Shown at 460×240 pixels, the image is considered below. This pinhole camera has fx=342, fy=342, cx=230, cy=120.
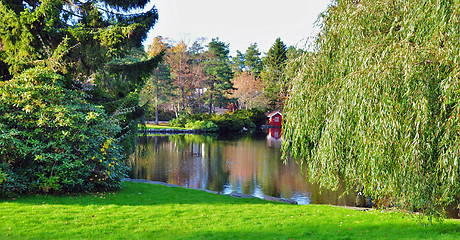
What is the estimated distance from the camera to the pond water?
48.2ft

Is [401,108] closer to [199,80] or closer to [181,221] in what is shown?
[181,221]

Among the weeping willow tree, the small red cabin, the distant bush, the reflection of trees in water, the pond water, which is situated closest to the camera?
the weeping willow tree

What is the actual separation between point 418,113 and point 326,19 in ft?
13.6

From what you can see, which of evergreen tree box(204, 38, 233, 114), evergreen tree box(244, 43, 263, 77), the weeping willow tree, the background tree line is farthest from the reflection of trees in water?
evergreen tree box(244, 43, 263, 77)

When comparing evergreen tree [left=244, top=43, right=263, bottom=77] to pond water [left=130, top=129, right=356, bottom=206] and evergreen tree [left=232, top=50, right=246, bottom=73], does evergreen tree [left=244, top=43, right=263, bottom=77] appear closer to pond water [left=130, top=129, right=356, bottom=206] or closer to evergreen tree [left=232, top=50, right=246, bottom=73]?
evergreen tree [left=232, top=50, right=246, bottom=73]

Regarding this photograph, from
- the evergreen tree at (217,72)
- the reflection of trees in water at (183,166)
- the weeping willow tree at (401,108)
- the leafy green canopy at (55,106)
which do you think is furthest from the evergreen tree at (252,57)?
the weeping willow tree at (401,108)

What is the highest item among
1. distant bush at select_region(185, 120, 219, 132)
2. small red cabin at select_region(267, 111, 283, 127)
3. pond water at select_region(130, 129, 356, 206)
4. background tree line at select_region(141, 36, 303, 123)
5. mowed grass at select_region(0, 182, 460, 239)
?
background tree line at select_region(141, 36, 303, 123)

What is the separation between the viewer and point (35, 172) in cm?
888

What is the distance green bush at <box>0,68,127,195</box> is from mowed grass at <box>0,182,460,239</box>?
1.76 ft

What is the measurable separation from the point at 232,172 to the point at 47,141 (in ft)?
36.9

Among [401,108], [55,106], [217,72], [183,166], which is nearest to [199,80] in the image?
[217,72]

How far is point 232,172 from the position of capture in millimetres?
19047

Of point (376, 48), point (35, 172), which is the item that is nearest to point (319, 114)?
point (376, 48)

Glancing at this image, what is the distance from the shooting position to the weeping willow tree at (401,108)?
17.6ft
